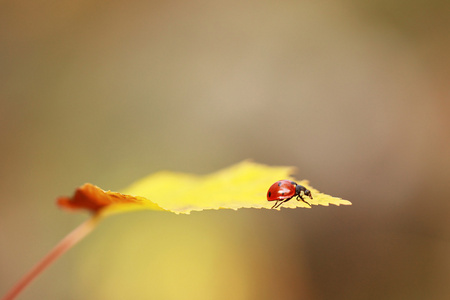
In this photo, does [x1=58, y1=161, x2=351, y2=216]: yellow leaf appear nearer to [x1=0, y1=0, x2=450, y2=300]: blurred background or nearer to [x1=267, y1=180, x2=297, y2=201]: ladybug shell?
[x1=267, y1=180, x2=297, y2=201]: ladybug shell

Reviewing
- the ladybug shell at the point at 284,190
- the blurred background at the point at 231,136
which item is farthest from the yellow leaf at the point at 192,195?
the blurred background at the point at 231,136

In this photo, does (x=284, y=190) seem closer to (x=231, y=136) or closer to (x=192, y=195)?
(x=192, y=195)

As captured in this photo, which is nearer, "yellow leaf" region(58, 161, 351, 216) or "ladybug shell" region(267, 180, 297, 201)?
"yellow leaf" region(58, 161, 351, 216)

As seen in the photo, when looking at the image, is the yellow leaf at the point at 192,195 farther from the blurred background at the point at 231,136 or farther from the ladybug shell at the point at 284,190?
the blurred background at the point at 231,136

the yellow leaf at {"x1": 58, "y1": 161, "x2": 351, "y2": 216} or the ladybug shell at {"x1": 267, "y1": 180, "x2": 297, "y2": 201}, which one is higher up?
the ladybug shell at {"x1": 267, "y1": 180, "x2": 297, "y2": 201}

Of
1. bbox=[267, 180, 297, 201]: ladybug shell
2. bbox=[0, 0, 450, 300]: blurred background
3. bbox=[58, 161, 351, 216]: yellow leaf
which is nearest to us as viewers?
bbox=[58, 161, 351, 216]: yellow leaf

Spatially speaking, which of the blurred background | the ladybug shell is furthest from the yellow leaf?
the blurred background

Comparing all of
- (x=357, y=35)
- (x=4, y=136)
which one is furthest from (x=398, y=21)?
(x=4, y=136)

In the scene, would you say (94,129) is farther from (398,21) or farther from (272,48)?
(398,21)
